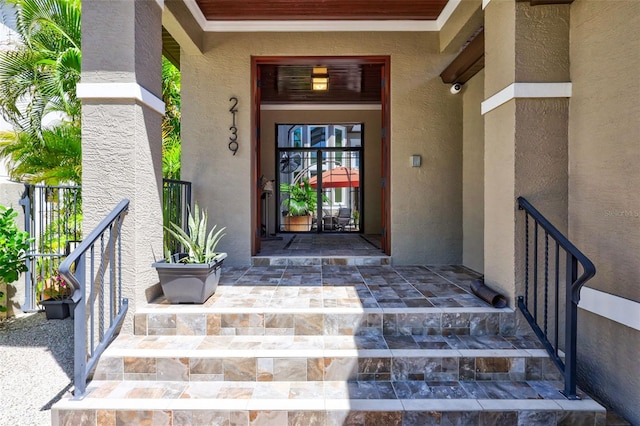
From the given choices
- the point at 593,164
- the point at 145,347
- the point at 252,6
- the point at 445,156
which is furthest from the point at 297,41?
the point at 145,347

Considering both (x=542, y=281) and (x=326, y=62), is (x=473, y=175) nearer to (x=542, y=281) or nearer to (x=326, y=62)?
(x=542, y=281)

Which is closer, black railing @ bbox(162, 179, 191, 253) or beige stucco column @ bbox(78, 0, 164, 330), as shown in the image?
beige stucco column @ bbox(78, 0, 164, 330)

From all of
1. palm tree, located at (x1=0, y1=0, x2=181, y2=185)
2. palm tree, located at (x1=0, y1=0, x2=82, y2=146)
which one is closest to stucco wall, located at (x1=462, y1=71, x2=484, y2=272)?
palm tree, located at (x1=0, y1=0, x2=181, y2=185)

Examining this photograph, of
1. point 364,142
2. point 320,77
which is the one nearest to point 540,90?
point 320,77

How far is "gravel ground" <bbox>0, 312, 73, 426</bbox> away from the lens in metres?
2.24

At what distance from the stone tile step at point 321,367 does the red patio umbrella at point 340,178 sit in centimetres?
593

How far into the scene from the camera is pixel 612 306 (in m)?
2.25

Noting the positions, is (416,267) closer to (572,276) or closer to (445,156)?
(445,156)

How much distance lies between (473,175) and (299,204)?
15.7 ft

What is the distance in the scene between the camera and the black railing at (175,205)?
3.61 meters

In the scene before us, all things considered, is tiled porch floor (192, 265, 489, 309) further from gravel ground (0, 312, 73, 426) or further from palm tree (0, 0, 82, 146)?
palm tree (0, 0, 82, 146)

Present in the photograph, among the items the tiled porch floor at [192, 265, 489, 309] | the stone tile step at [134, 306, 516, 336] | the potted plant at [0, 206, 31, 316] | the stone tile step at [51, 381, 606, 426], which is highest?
the potted plant at [0, 206, 31, 316]

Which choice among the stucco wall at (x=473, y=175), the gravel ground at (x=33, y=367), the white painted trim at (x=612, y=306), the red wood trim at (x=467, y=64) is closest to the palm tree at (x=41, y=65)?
the gravel ground at (x=33, y=367)

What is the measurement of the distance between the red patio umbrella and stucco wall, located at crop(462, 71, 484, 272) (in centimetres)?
386
